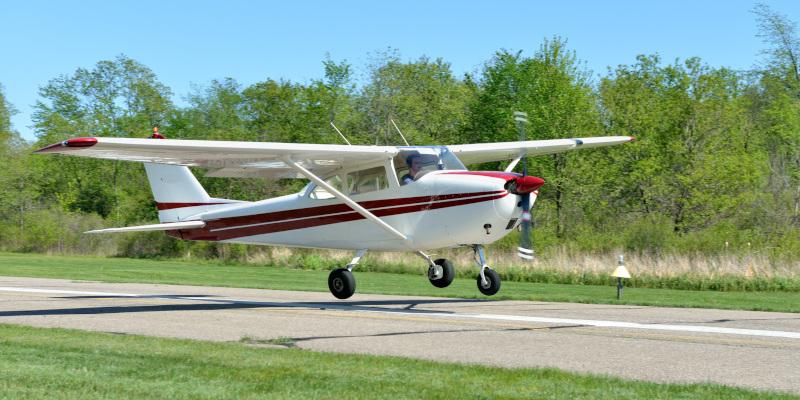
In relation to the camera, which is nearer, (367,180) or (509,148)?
(367,180)

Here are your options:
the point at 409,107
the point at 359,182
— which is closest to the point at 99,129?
the point at 409,107

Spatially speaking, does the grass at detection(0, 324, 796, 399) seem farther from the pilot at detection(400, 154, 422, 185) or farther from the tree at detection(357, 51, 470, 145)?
the tree at detection(357, 51, 470, 145)

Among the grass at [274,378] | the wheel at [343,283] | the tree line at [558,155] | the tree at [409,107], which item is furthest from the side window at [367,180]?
the tree at [409,107]

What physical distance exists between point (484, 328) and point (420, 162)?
487 centimetres

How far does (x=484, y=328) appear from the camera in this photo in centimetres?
1266

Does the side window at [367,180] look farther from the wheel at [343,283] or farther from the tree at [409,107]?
the tree at [409,107]

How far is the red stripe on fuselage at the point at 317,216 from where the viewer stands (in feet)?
53.1

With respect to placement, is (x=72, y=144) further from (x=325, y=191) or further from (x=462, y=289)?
(x=462, y=289)

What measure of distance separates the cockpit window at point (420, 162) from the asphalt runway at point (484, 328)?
8.09 feet

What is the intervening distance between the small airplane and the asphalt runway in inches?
49.1

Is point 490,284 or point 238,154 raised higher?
point 238,154

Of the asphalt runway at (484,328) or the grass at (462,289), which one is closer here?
the asphalt runway at (484,328)

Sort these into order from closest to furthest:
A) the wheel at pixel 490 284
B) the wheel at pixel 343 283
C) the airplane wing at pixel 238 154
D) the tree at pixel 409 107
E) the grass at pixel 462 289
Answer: the airplane wing at pixel 238 154, the wheel at pixel 343 283, the wheel at pixel 490 284, the grass at pixel 462 289, the tree at pixel 409 107

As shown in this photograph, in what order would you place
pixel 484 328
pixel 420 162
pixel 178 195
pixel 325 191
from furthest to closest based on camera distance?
pixel 178 195
pixel 325 191
pixel 420 162
pixel 484 328
